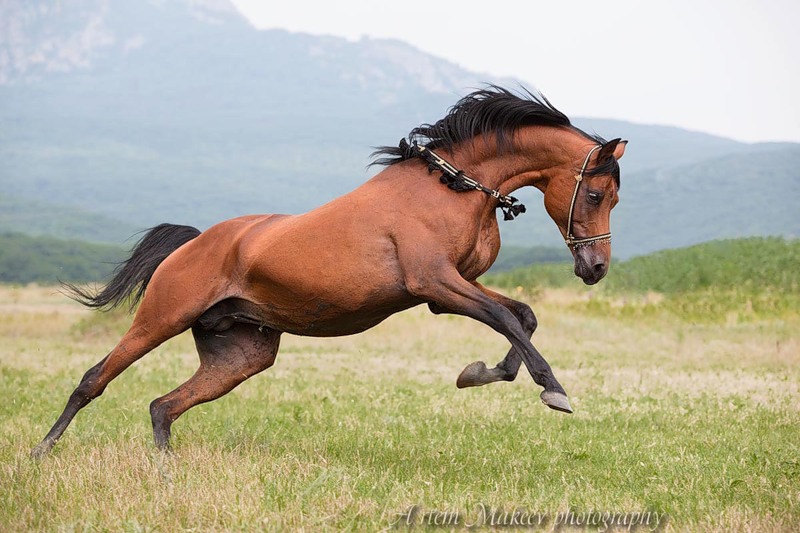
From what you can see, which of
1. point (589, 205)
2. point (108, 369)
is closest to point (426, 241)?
point (589, 205)

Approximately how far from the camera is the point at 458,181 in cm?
688

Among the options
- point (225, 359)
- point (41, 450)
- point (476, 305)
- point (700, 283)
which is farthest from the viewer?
point (700, 283)

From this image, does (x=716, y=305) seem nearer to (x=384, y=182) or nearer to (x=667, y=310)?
(x=667, y=310)

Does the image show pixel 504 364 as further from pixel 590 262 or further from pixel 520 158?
pixel 520 158

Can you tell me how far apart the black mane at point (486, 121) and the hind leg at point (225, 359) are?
1.76m

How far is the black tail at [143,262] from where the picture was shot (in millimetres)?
8484

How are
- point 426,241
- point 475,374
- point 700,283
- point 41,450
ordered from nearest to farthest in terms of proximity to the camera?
point 426,241 → point 475,374 → point 41,450 → point 700,283

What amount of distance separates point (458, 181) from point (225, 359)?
244 cm

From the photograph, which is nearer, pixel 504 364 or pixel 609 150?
pixel 609 150

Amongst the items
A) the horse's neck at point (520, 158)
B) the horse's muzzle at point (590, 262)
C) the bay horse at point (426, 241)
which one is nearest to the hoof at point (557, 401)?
the bay horse at point (426, 241)

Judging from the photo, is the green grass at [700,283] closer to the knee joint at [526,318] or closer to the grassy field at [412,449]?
the grassy field at [412,449]

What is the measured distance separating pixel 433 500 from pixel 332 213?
6.78ft

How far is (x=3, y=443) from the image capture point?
8172mm

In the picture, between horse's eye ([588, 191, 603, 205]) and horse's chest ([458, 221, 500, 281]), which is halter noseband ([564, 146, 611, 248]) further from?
horse's chest ([458, 221, 500, 281])
